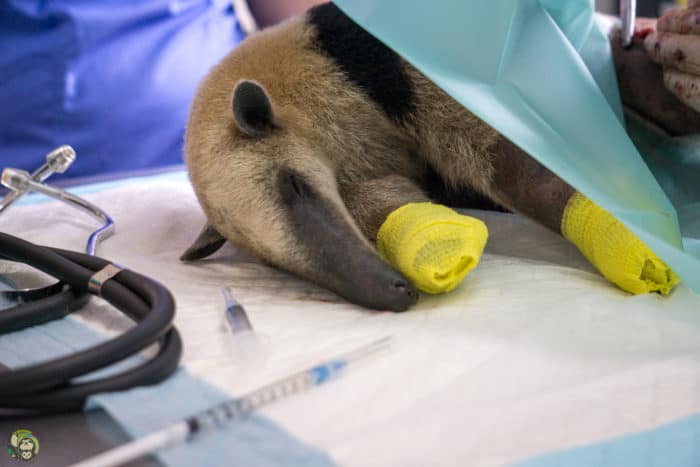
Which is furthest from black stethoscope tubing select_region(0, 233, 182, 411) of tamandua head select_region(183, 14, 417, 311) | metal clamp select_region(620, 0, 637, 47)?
metal clamp select_region(620, 0, 637, 47)

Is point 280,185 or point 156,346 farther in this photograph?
point 280,185

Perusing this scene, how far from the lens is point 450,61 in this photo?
94cm

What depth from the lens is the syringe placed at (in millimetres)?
591

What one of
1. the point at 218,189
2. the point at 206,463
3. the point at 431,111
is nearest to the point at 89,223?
the point at 218,189

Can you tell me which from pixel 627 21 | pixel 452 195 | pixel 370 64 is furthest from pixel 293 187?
pixel 627 21

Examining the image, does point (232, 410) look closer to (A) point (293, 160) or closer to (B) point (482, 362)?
(B) point (482, 362)

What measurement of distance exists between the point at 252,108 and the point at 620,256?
1.90ft

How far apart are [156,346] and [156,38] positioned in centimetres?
178

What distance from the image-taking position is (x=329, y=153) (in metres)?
1.26

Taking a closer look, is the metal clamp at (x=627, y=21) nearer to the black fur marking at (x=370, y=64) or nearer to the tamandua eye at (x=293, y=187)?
the black fur marking at (x=370, y=64)

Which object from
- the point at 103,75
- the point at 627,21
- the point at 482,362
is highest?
the point at 627,21

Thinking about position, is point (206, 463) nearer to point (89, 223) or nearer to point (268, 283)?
point (268, 283)

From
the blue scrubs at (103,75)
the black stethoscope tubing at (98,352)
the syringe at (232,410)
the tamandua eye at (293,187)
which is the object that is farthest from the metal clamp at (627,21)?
the blue scrubs at (103,75)

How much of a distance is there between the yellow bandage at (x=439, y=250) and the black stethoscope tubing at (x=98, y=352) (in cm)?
34
